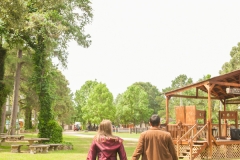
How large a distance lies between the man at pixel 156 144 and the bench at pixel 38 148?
15494 mm

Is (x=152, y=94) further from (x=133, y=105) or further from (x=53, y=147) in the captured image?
(x=53, y=147)

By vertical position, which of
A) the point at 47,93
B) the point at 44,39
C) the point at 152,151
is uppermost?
the point at 44,39

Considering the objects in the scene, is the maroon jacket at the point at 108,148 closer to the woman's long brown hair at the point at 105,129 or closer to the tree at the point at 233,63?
the woman's long brown hair at the point at 105,129

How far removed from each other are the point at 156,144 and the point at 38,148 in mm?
16310

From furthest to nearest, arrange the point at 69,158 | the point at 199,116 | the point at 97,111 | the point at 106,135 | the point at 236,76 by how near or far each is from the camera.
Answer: the point at 97,111, the point at 236,76, the point at 199,116, the point at 69,158, the point at 106,135

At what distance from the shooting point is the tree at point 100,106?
226 feet

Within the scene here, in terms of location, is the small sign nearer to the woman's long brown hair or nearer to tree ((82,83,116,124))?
the woman's long brown hair

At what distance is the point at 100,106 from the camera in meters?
68.9

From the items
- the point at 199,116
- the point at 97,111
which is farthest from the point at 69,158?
the point at 97,111

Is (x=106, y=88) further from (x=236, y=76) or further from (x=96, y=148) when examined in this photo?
(x=96, y=148)

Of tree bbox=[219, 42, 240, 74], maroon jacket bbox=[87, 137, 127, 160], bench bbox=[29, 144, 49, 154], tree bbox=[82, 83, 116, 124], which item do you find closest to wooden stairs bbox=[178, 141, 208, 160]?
bench bbox=[29, 144, 49, 154]

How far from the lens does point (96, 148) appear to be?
538cm

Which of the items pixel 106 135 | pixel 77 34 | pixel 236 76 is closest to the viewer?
pixel 106 135

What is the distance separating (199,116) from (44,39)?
1242 cm
